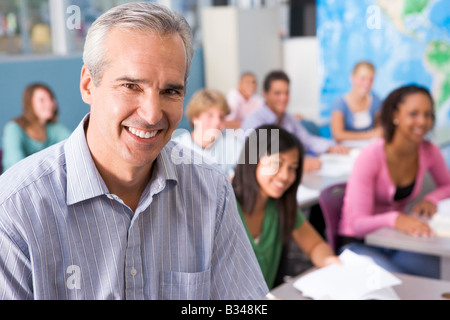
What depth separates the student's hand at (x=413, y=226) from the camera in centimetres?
247

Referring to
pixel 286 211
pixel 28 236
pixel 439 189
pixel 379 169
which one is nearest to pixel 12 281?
pixel 28 236

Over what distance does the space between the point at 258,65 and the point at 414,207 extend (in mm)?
4924

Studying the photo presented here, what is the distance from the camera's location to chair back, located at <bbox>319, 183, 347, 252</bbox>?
8.96ft

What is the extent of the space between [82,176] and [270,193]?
1351 millimetres

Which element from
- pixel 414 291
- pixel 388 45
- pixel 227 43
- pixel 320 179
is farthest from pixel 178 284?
pixel 227 43

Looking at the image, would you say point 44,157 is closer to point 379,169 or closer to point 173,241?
point 173,241

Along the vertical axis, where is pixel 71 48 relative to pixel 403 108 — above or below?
above

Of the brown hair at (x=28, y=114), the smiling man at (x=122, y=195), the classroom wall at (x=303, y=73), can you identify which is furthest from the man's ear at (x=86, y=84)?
the classroom wall at (x=303, y=73)

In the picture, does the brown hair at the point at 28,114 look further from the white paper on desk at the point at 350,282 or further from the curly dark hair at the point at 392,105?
the white paper on desk at the point at 350,282

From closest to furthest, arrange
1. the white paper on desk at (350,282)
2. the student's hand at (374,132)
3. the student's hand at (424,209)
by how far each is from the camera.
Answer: the white paper on desk at (350,282)
the student's hand at (424,209)
the student's hand at (374,132)

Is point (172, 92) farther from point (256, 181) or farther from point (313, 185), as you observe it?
point (313, 185)

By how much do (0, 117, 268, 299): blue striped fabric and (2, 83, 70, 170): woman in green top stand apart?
2.41 metres

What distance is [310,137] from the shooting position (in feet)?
14.8

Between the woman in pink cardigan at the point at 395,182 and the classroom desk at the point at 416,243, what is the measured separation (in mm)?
95
